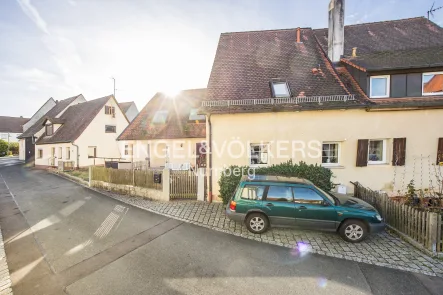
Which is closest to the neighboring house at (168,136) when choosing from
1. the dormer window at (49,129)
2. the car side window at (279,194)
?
the car side window at (279,194)

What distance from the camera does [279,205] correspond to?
5.79 metres

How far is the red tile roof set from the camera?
50.7ft

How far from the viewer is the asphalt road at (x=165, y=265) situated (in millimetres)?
3812

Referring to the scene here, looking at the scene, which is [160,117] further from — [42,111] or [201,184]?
[42,111]

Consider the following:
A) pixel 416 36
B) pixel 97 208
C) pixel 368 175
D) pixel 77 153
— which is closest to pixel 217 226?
pixel 97 208

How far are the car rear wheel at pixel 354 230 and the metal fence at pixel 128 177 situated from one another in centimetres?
750

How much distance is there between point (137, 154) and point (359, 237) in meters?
15.8

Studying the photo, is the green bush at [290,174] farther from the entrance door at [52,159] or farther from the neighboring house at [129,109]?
the neighboring house at [129,109]

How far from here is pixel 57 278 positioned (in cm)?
411

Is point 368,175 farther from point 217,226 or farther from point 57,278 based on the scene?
point 57,278

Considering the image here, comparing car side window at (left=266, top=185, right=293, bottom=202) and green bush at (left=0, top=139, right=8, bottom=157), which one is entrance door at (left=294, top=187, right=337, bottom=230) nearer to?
car side window at (left=266, top=185, right=293, bottom=202)

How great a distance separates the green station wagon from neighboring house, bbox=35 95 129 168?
59.1 feet

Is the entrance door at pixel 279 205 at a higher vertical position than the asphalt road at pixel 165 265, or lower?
higher

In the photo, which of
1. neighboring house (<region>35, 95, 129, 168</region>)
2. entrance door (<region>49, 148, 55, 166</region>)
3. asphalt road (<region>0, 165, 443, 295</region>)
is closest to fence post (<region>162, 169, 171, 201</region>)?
asphalt road (<region>0, 165, 443, 295</region>)
